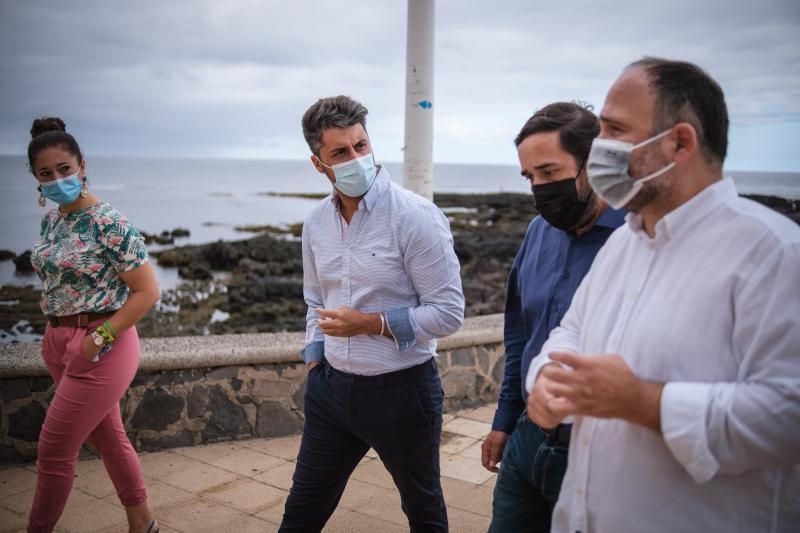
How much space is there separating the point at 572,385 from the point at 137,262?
8.16 ft

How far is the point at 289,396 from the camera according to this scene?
5.18 m

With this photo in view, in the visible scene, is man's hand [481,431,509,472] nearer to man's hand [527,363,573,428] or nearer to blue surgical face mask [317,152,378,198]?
man's hand [527,363,573,428]

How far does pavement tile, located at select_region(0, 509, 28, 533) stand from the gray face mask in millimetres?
3719

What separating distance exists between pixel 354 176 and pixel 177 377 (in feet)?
8.87

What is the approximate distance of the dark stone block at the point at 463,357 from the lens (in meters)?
5.70

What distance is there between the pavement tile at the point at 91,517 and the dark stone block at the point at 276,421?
1.26 m

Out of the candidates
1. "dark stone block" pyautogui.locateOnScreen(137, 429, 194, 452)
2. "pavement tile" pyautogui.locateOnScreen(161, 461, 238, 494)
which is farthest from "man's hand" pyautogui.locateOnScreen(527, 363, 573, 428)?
"dark stone block" pyautogui.locateOnScreen(137, 429, 194, 452)

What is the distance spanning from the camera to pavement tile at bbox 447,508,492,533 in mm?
3846

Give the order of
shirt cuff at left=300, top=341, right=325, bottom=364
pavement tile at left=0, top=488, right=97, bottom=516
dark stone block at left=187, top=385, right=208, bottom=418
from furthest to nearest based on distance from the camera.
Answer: dark stone block at left=187, top=385, right=208, bottom=418 < pavement tile at left=0, top=488, right=97, bottom=516 < shirt cuff at left=300, top=341, right=325, bottom=364

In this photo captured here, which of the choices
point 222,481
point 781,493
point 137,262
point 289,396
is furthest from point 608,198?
point 289,396

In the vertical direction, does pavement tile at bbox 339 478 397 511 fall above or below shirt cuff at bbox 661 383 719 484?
below

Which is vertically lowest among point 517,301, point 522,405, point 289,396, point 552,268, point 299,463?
point 289,396

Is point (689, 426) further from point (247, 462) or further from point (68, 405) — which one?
point (247, 462)

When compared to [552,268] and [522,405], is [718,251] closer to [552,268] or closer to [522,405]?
[552,268]
